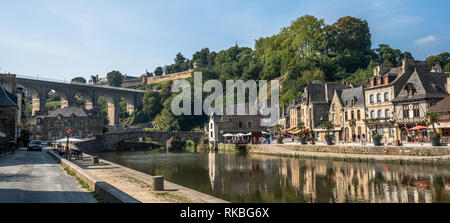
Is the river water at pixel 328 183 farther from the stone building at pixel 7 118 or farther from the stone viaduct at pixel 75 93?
the stone viaduct at pixel 75 93

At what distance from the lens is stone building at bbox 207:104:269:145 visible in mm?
58188

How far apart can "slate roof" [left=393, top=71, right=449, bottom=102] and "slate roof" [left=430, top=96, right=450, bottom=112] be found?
4.37 ft

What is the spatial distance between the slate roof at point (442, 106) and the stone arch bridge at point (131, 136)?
42323mm

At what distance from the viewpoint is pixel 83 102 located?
12419 centimetres

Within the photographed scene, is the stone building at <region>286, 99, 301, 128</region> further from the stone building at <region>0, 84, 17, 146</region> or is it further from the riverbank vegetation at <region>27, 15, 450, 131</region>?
the stone building at <region>0, 84, 17, 146</region>

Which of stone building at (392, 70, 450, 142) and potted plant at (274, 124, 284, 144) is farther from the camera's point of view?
potted plant at (274, 124, 284, 144)

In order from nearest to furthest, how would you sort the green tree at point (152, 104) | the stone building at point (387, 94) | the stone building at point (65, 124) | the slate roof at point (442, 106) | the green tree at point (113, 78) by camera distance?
the slate roof at point (442, 106) < the stone building at point (387, 94) < the stone building at point (65, 124) < the green tree at point (152, 104) < the green tree at point (113, 78)

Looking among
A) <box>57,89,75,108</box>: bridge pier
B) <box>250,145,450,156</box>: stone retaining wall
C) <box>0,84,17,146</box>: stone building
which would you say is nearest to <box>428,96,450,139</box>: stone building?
<box>250,145,450,156</box>: stone retaining wall

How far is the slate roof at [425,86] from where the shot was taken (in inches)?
1239

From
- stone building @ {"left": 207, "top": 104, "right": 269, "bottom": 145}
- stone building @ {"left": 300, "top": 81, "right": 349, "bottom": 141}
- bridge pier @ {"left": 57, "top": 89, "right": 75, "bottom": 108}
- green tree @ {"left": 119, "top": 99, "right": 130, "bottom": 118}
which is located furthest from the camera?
green tree @ {"left": 119, "top": 99, "right": 130, "bottom": 118}

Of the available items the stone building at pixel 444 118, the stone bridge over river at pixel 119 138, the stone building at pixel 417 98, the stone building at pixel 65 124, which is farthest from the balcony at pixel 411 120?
the stone building at pixel 65 124

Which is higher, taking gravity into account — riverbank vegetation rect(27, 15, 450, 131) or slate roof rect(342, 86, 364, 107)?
riverbank vegetation rect(27, 15, 450, 131)
